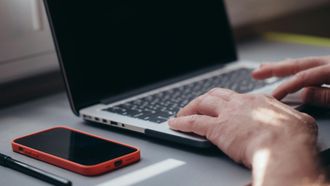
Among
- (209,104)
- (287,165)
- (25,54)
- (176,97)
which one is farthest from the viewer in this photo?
(25,54)

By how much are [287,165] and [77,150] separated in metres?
0.28

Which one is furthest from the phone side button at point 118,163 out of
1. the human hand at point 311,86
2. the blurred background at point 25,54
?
the blurred background at point 25,54

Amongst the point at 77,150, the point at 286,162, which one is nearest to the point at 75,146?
the point at 77,150

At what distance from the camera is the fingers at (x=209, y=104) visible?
882mm

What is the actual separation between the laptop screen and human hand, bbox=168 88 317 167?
0.58 ft

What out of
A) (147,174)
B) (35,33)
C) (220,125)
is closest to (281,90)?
(220,125)

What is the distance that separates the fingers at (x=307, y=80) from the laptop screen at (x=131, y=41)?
9.2 inches

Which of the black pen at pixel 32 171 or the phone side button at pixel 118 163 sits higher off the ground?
the black pen at pixel 32 171

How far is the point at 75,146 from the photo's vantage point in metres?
0.85

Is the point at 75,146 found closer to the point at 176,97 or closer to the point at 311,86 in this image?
the point at 176,97

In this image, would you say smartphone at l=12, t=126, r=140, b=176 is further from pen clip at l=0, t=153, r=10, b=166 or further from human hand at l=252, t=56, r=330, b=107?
human hand at l=252, t=56, r=330, b=107

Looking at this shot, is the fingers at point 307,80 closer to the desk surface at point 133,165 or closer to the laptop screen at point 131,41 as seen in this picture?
the desk surface at point 133,165

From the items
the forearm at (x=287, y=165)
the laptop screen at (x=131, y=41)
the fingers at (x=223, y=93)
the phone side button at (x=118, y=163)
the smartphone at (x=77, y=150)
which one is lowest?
the forearm at (x=287, y=165)

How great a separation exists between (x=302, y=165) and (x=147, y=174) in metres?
0.19
